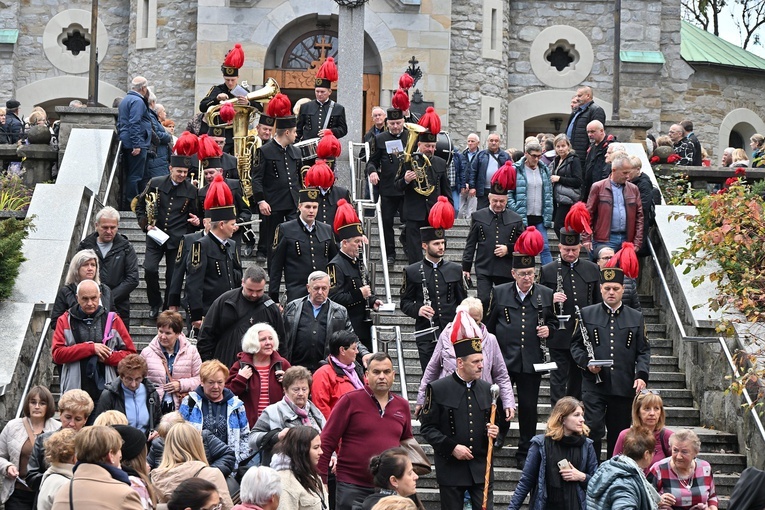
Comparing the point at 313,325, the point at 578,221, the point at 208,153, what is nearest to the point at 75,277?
the point at 313,325

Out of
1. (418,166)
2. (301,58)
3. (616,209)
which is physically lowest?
(616,209)

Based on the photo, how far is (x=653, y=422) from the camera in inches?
432

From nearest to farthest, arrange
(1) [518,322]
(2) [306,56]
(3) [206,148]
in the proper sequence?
1. (1) [518,322]
2. (3) [206,148]
3. (2) [306,56]

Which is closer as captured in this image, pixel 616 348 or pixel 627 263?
pixel 616 348

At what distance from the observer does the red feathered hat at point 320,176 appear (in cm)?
1516

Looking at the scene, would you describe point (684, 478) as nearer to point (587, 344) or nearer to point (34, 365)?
point (587, 344)

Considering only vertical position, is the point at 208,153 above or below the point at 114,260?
above

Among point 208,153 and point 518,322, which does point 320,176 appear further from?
point 518,322

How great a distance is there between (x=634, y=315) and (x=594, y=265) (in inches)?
50.4

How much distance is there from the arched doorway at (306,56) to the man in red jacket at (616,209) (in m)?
13.0

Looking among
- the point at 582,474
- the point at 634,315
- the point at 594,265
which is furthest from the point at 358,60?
the point at 582,474

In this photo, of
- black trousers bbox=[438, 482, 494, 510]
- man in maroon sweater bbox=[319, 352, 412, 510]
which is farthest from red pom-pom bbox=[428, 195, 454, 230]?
man in maroon sweater bbox=[319, 352, 412, 510]

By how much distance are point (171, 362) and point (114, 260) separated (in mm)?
2556

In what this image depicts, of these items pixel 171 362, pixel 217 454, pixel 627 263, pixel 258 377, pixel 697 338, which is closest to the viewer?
pixel 217 454
